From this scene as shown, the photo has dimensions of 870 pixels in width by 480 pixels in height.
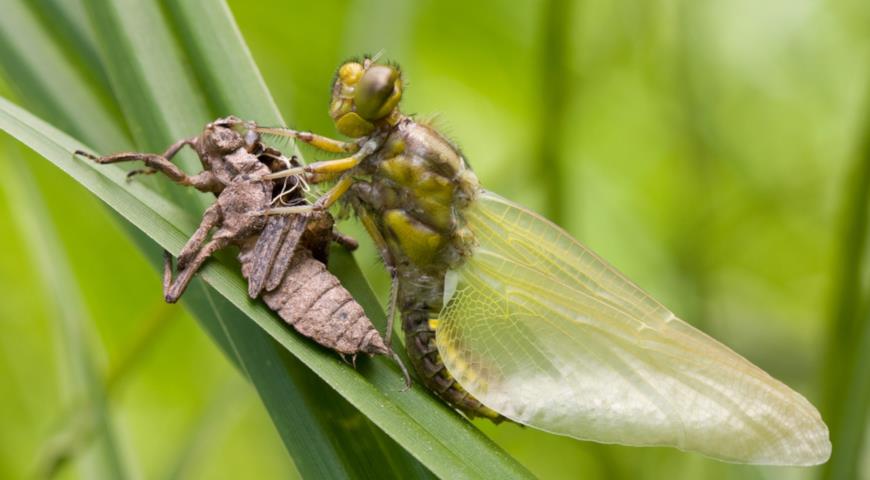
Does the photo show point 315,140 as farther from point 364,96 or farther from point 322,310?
point 322,310

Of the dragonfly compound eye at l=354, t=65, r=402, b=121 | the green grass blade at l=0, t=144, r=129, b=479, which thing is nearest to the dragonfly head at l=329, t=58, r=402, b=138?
the dragonfly compound eye at l=354, t=65, r=402, b=121

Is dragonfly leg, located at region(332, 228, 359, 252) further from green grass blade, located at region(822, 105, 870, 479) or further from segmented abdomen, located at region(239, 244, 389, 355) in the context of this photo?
green grass blade, located at region(822, 105, 870, 479)

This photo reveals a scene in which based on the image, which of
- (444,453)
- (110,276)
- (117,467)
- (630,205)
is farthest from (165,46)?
(630,205)

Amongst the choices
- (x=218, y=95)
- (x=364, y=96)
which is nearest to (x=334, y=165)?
(x=364, y=96)

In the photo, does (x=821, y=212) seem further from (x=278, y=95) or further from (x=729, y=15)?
(x=278, y=95)

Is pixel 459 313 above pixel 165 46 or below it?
below

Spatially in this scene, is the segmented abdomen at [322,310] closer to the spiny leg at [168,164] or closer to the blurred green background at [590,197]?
the spiny leg at [168,164]

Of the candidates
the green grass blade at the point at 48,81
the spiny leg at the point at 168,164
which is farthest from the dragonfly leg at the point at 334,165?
the green grass blade at the point at 48,81
